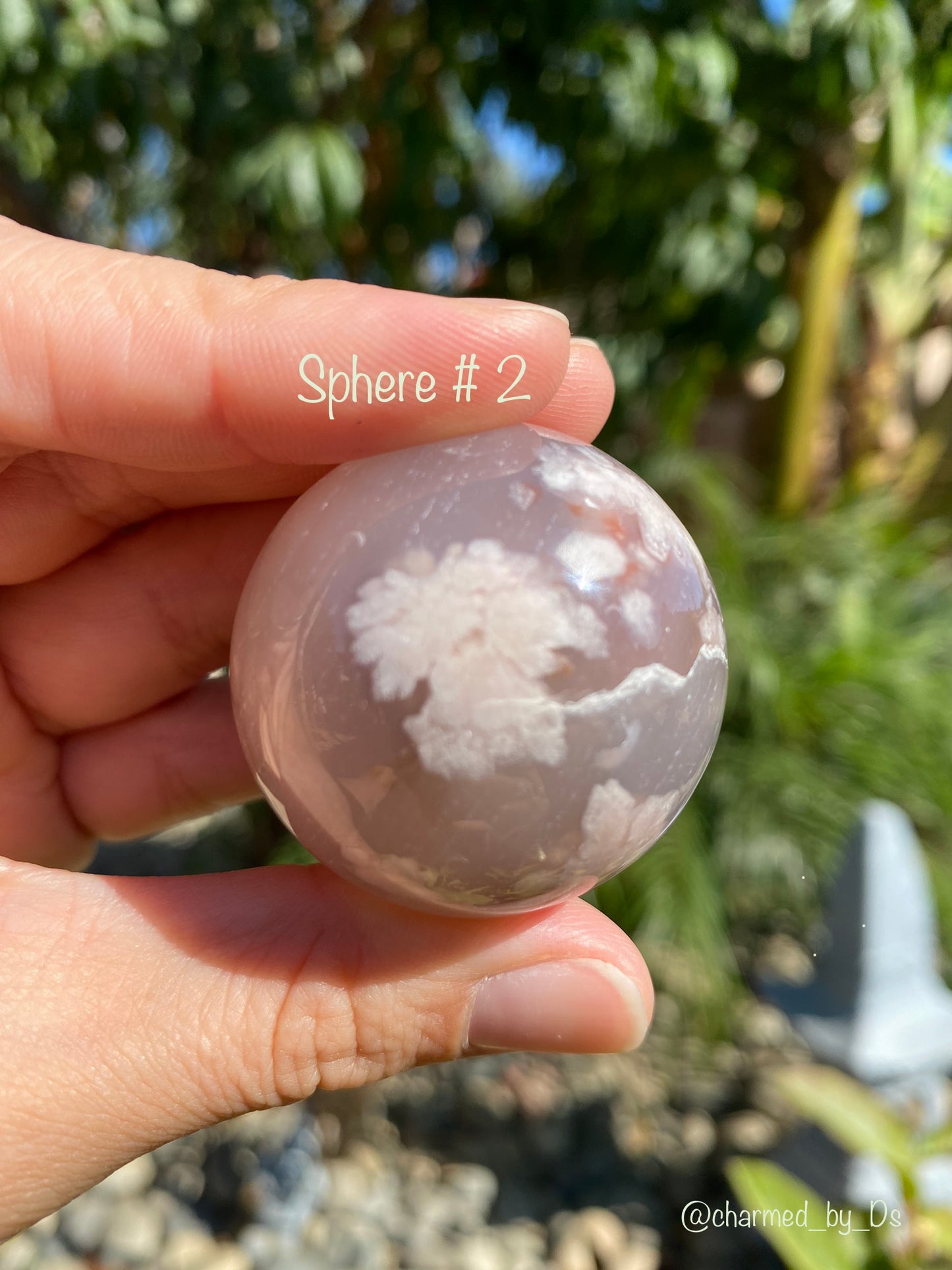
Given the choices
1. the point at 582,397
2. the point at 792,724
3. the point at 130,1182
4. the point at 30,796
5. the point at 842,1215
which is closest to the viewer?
the point at 582,397

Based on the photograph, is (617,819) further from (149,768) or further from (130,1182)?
(130,1182)

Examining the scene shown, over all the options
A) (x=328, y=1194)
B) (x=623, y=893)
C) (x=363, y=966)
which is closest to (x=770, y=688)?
(x=623, y=893)

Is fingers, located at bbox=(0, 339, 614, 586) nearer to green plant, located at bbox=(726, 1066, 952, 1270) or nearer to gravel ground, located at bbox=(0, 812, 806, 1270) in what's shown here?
green plant, located at bbox=(726, 1066, 952, 1270)

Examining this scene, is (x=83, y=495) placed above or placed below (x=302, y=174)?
below

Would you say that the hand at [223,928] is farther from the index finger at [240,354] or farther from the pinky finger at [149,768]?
the pinky finger at [149,768]

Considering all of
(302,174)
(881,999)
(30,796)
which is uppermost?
(302,174)

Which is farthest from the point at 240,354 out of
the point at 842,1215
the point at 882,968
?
the point at 842,1215

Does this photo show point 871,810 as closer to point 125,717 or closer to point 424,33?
point 125,717
